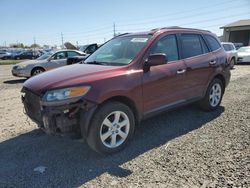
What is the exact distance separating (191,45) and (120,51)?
1.60 m

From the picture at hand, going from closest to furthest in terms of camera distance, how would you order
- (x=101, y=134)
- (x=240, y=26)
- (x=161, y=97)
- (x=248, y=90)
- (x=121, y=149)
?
(x=101, y=134)
(x=121, y=149)
(x=161, y=97)
(x=248, y=90)
(x=240, y=26)

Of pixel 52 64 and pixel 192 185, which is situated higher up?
pixel 52 64

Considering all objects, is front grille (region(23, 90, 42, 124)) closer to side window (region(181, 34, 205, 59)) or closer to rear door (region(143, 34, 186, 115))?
rear door (region(143, 34, 186, 115))

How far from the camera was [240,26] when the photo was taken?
32.2 m

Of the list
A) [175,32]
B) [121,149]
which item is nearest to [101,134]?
[121,149]

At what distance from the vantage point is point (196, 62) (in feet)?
16.1

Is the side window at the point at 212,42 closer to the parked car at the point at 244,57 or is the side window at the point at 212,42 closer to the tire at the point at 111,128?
the tire at the point at 111,128

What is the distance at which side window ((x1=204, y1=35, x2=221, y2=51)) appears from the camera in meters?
5.53

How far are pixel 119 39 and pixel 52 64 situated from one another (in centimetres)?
763

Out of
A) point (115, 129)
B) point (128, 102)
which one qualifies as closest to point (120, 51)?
point (128, 102)

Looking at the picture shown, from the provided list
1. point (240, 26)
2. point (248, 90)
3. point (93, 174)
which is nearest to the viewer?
point (93, 174)

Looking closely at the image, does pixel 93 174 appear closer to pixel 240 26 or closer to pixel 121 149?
pixel 121 149

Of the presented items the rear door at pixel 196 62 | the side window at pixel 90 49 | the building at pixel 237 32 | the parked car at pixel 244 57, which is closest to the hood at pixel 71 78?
the rear door at pixel 196 62

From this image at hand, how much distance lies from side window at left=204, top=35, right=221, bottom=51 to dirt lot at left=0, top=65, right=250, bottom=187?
1.64m
